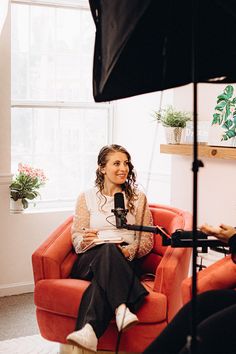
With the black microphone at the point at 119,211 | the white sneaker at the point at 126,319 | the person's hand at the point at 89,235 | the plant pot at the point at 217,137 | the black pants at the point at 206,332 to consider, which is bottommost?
the white sneaker at the point at 126,319

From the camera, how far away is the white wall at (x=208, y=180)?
11.9 ft

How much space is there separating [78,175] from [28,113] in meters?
0.64

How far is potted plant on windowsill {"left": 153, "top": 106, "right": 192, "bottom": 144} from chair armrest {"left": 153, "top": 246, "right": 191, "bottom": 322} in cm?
112

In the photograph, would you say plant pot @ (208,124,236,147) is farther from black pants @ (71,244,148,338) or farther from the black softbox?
the black softbox

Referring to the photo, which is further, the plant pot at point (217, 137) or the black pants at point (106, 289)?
the plant pot at point (217, 137)

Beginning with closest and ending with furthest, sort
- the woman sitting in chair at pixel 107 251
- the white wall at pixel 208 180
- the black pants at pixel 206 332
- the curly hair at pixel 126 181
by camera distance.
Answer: the black pants at pixel 206 332 < the woman sitting in chair at pixel 107 251 < the curly hair at pixel 126 181 < the white wall at pixel 208 180

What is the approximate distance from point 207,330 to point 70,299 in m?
1.26

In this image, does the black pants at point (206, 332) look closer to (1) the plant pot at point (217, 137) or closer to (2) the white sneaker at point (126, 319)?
(2) the white sneaker at point (126, 319)

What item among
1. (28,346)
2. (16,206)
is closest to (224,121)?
(16,206)

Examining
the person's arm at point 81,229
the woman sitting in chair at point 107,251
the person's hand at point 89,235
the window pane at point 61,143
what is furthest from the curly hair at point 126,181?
the window pane at point 61,143

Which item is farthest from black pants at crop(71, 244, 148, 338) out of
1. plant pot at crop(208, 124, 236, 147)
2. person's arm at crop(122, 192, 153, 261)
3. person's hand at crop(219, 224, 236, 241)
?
plant pot at crop(208, 124, 236, 147)

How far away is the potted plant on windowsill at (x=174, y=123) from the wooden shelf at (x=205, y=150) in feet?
0.18

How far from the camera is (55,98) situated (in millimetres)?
4438

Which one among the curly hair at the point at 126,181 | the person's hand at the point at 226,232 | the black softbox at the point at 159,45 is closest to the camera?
the black softbox at the point at 159,45
